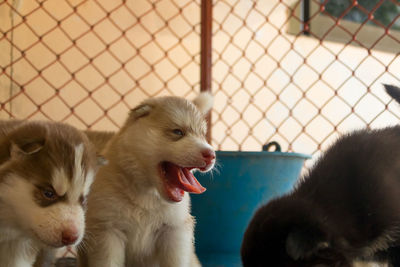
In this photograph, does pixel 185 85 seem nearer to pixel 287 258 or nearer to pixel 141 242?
pixel 141 242

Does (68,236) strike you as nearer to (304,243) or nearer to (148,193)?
(148,193)

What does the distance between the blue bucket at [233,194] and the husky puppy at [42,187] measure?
0.78m

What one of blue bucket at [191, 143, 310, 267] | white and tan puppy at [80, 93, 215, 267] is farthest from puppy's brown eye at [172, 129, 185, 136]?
blue bucket at [191, 143, 310, 267]

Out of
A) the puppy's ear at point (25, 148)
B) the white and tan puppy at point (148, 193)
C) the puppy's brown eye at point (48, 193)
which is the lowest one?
the white and tan puppy at point (148, 193)

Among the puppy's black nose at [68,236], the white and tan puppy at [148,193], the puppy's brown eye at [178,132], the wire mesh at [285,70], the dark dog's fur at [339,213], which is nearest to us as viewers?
the puppy's black nose at [68,236]

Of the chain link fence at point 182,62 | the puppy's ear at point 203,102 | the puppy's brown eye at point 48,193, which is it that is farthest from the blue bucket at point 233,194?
the puppy's brown eye at point 48,193

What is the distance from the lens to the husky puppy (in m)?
1.18

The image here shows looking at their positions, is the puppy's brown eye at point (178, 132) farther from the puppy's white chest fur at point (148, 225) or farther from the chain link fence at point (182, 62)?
the chain link fence at point (182, 62)

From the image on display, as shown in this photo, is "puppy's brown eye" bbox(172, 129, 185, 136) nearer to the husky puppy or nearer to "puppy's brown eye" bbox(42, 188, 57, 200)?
the husky puppy

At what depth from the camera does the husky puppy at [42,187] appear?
1.18 metres

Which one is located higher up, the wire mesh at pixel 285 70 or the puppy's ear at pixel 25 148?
the puppy's ear at pixel 25 148

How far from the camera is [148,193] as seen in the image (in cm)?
157

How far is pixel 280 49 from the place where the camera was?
10.8ft

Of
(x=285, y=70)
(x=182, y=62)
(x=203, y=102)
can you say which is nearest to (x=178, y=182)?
(x=203, y=102)
